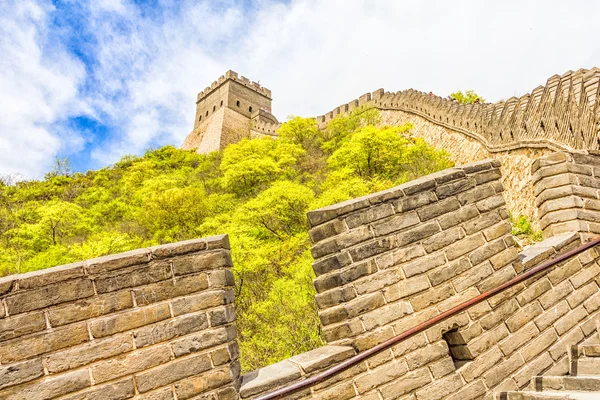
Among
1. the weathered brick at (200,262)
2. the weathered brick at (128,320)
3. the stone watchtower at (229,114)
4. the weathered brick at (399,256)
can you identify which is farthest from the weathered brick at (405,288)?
the stone watchtower at (229,114)

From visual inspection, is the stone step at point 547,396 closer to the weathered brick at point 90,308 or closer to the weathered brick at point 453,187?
the weathered brick at point 453,187

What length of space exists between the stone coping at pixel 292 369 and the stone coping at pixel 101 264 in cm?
94

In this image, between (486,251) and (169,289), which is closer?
(169,289)

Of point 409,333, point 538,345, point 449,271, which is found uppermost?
point 449,271

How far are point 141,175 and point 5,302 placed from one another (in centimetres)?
3167

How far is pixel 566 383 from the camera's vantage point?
2566 millimetres

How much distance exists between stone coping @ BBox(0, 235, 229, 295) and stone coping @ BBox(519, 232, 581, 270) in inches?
112

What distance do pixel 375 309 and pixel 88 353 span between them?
195 cm

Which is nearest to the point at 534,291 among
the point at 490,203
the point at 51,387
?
the point at 490,203

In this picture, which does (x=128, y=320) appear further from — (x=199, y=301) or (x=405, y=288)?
(x=405, y=288)

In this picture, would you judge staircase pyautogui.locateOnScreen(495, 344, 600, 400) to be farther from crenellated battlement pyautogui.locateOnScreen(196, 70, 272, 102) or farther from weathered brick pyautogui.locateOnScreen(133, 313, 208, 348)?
crenellated battlement pyautogui.locateOnScreen(196, 70, 272, 102)

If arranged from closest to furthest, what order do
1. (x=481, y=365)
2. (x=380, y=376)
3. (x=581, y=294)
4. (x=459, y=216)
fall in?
(x=380, y=376)
(x=481, y=365)
(x=459, y=216)
(x=581, y=294)

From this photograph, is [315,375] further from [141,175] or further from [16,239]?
[141,175]

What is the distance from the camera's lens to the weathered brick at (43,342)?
6.15 feet
